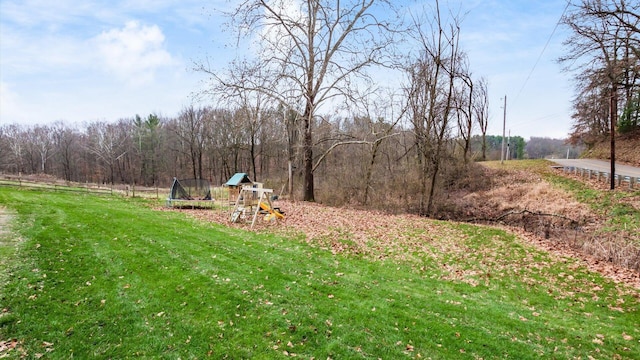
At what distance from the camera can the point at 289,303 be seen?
5.54 m

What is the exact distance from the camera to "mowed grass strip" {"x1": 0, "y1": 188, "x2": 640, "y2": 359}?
4.42 metres

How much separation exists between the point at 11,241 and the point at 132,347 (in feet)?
19.2

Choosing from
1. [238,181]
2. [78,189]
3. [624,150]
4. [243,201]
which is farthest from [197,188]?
[624,150]

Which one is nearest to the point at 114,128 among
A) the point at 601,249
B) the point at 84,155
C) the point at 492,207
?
the point at 84,155

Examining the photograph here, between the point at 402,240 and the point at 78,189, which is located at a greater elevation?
the point at 78,189

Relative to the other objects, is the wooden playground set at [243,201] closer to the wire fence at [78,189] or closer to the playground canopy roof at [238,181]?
the playground canopy roof at [238,181]

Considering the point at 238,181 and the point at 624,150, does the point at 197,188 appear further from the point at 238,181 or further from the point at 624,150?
the point at 624,150

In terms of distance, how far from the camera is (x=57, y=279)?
5871mm

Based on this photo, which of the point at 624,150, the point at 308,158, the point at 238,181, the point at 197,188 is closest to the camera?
the point at 238,181

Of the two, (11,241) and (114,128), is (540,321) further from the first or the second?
(114,128)

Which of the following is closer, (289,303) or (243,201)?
(289,303)

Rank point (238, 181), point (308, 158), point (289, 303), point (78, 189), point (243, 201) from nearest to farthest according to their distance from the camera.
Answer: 1. point (289, 303)
2. point (243, 201)
3. point (238, 181)
4. point (308, 158)
5. point (78, 189)

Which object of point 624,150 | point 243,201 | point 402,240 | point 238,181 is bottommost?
point 402,240

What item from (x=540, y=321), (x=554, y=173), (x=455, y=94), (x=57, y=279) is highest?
(x=455, y=94)
